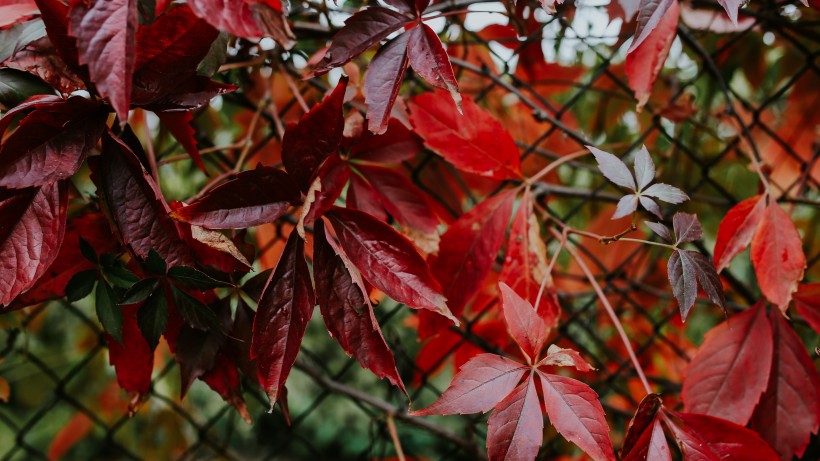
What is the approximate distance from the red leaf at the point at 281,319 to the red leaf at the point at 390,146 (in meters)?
0.17

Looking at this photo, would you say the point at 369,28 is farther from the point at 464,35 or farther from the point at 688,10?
the point at 688,10

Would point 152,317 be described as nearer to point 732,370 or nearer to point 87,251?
point 87,251

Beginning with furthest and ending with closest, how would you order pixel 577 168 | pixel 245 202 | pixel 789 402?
pixel 577 168
pixel 789 402
pixel 245 202

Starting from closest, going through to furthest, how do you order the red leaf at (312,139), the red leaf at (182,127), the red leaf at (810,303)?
1. the red leaf at (312,139)
2. the red leaf at (182,127)
3. the red leaf at (810,303)

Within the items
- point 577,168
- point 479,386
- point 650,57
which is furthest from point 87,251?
point 577,168

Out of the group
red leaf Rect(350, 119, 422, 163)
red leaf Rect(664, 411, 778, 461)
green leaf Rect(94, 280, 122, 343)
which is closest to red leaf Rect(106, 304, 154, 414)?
green leaf Rect(94, 280, 122, 343)

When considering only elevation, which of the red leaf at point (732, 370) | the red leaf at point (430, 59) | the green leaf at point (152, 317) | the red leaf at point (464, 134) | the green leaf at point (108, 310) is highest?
the red leaf at point (430, 59)

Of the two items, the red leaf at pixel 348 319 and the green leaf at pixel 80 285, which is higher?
the red leaf at pixel 348 319

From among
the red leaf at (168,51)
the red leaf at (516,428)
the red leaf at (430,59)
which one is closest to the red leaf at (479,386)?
the red leaf at (516,428)

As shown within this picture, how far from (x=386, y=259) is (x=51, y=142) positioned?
0.87 feet

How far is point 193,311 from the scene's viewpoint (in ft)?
1.77

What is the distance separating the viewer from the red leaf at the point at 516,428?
0.50 metres

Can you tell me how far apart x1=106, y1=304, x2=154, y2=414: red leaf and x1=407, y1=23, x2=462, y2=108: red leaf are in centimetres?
34

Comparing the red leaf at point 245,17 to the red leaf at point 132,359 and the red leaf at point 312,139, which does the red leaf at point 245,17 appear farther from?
the red leaf at point 132,359
